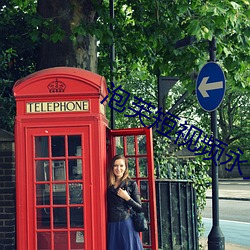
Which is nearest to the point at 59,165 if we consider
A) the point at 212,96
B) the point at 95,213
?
the point at 95,213

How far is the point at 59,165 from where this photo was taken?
235 inches

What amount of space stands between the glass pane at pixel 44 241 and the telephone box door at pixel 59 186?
1 centimetres

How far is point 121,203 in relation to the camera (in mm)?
6246

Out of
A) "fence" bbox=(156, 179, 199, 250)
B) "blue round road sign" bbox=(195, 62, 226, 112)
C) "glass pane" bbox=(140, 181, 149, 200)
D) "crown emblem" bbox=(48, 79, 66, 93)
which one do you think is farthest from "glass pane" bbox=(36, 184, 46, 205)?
"blue round road sign" bbox=(195, 62, 226, 112)

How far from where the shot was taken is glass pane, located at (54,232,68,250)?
602cm

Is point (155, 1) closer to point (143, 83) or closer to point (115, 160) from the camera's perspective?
point (115, 160)

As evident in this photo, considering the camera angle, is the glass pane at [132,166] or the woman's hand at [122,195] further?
the glass pane at [132,166]

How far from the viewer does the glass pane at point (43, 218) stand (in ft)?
19.6

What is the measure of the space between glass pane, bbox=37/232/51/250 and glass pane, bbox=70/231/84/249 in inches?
9.9

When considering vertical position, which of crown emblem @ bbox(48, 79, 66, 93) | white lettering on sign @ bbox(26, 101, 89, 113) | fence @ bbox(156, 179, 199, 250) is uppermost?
crown emblem @ bbox(48, 79, 66, 93)

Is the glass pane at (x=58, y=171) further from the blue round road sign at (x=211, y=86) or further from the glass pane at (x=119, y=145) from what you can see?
the blue round road sign at (x=211, y=86)

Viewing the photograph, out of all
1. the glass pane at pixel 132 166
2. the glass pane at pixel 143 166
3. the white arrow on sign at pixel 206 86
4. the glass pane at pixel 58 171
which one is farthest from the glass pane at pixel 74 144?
the white arrow on sign at pixel 206 86

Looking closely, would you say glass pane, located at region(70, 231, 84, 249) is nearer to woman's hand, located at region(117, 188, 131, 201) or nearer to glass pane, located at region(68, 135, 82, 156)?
woman's hand, located at region(117, 188, 131, 201)

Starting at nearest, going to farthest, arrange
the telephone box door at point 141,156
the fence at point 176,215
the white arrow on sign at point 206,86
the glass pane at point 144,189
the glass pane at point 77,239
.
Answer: the glass pane at point 77,239 < the telephone box door at point 141,156 < the glass pane at point 144,189 < the white arrow on sign at point 206,86 < the fence at point 176,215
